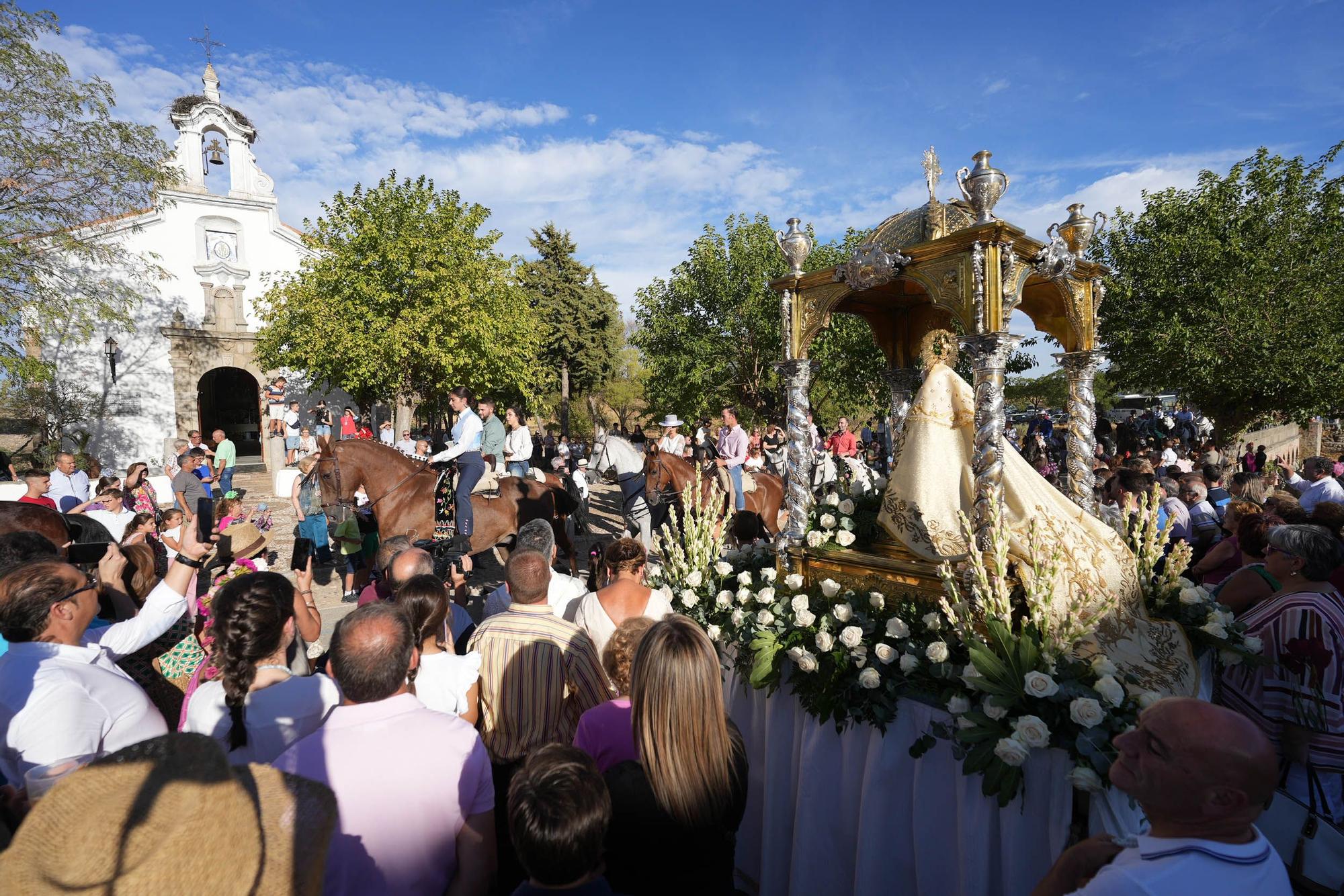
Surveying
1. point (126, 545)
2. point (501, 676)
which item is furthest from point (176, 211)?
point (501, 676)

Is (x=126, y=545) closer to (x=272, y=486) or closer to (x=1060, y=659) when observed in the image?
(x=1060, y=659)

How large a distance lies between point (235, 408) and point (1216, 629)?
36694 mm

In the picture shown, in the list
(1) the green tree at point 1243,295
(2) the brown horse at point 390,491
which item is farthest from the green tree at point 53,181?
(1) the green tree at point 1243,295

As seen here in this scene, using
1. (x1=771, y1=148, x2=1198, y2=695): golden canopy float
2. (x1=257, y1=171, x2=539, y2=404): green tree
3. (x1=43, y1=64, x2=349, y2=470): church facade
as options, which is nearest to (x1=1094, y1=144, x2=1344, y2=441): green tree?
(x1=771, y1=148, x2=1198, y2=695): golden canopy float

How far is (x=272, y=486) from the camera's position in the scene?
21.7 meters

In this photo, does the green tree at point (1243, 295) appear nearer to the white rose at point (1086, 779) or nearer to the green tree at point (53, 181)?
the white rose at point (1086, 779)

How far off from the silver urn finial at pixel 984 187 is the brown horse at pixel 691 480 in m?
5.80

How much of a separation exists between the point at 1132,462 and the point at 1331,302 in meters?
13.9

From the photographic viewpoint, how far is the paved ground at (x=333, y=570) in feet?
29.5

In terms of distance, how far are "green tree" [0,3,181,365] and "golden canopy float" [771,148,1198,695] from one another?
616 inches

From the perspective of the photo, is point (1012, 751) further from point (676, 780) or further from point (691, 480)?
point (691, 480)

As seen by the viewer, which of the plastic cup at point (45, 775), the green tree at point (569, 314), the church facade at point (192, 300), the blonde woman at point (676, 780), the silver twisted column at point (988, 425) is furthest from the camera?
the green tree at point (569, 314)

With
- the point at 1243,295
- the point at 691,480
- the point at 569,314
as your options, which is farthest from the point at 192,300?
the point at 1243,295

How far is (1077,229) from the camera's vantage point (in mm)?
4508
